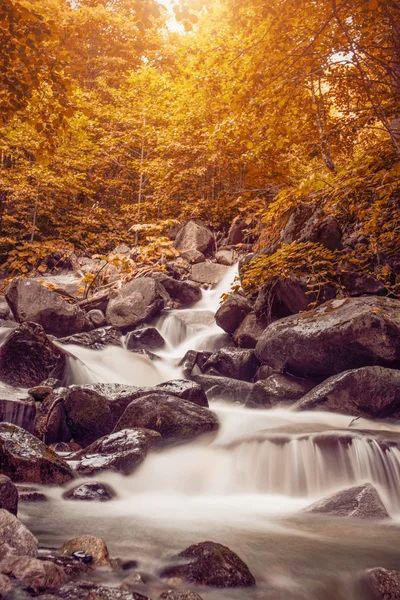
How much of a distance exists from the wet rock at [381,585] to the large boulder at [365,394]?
4261 mm

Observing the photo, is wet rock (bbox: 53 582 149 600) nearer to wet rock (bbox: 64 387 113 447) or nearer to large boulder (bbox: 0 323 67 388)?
wet rock (bbox: 64 387 113 447)

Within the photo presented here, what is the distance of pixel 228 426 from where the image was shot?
658cm

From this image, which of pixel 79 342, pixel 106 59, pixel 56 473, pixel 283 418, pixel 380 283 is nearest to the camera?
pixel 56 473

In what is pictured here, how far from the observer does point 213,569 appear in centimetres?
263

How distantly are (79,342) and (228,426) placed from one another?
4758mm

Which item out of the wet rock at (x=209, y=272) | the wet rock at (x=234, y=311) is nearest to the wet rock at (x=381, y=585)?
the wet rock at (x=234, y=311)

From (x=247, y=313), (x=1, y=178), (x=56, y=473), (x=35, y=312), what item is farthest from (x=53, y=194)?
(x=56, y=473)

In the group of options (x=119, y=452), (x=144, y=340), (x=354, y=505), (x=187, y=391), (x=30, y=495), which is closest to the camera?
(x=30, y=495)

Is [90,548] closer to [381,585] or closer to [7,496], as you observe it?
[7,496]

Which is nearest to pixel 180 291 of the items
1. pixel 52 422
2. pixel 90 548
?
pixel 52 422

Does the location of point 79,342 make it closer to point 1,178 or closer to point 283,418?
point 283,418

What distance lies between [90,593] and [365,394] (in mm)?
5697

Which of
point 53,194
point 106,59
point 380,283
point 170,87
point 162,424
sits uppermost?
point 106,59

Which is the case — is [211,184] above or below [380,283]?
above
